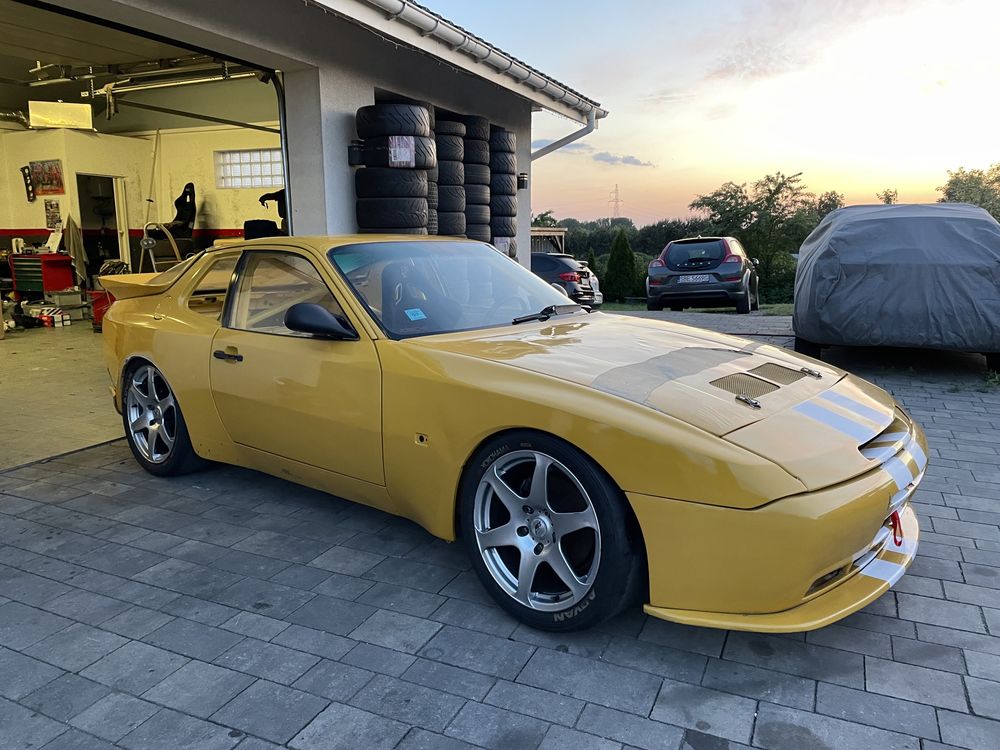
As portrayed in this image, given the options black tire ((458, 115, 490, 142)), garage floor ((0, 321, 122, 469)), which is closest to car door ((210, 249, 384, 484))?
garage floor ((0, 321, 122, 469))

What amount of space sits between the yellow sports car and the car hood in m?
0.01

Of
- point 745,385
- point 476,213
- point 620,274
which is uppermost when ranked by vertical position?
point 476,213

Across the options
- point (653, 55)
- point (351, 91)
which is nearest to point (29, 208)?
point (351, 91)

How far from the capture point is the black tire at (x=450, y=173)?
7984mm

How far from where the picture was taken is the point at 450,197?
8.02 meters

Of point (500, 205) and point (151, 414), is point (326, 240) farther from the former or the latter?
point (500, 205)

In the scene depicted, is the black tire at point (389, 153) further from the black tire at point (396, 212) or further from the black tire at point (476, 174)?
the black tire at point (476, 174)

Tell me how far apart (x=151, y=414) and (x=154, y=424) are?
0.23 feet

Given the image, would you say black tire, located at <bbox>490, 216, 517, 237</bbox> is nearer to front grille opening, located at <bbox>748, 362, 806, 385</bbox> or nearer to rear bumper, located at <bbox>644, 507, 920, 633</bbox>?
front grille opening, located at <bbox>748, 362, 806, 385</bbox>

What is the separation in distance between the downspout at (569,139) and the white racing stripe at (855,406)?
32.6 ft

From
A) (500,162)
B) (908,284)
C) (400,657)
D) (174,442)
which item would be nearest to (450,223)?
(500,162)

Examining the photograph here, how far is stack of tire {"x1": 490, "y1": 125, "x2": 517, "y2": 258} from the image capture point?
374 inches

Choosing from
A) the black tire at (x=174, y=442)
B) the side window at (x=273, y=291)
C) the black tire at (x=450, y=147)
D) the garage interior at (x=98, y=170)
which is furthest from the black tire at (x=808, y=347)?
the garage interior at (x=98, y=170)

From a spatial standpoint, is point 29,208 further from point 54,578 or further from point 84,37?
point 54,578
